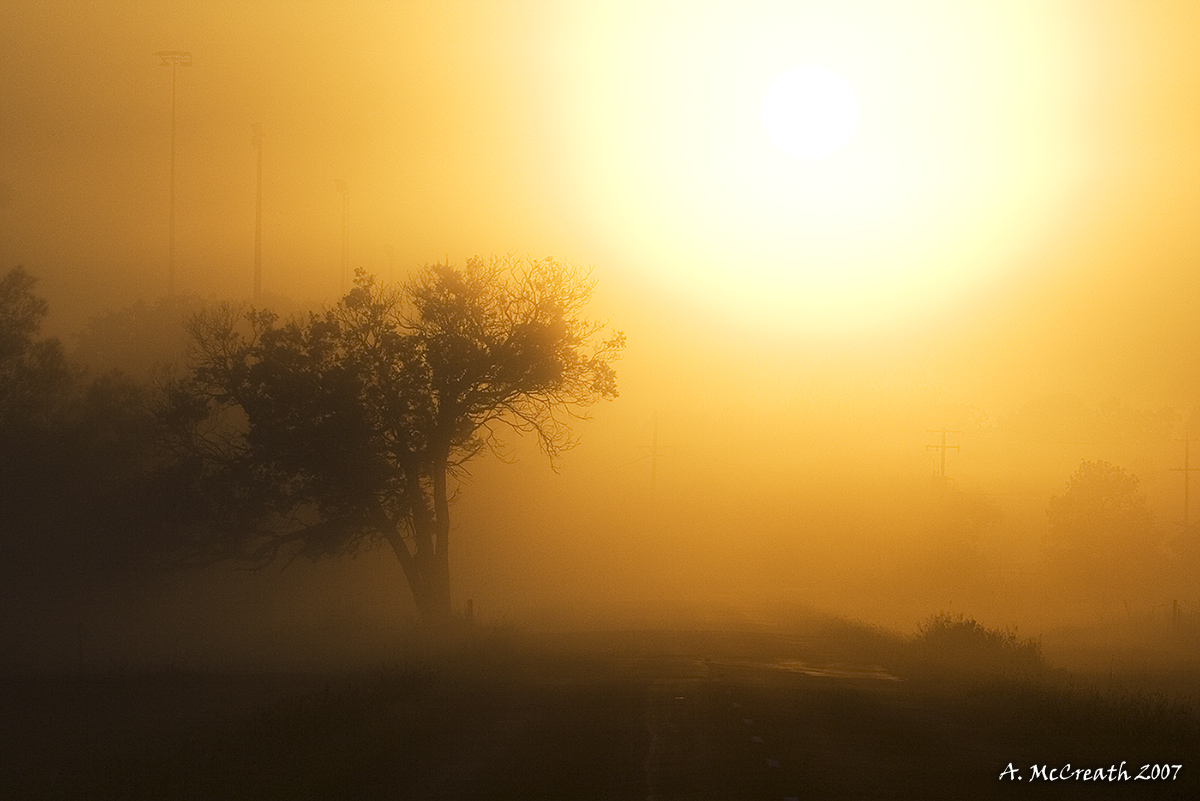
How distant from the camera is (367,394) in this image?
3978cm

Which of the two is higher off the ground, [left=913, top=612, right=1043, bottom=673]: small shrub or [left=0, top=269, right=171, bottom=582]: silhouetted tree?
[left=0, top=269, right=171, bottom=582]: silhouetted tree

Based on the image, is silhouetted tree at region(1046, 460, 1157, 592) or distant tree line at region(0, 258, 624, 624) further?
silhouetted tree at region(1046, 460, 1157, 592)

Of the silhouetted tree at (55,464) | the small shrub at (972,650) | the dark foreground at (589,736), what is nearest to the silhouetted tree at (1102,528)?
the small shrub at (972,650)

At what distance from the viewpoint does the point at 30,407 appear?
4625cm

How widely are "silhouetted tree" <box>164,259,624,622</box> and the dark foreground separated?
11.5m

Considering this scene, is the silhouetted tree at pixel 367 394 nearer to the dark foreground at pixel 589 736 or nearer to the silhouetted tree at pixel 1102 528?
the dark foreground at pixel 589 736

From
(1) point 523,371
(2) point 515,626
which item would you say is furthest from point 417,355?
(2) point 515,626

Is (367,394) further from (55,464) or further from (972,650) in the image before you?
(972,650)

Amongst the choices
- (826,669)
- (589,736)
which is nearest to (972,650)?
(826,669)

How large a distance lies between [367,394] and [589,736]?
2366cm

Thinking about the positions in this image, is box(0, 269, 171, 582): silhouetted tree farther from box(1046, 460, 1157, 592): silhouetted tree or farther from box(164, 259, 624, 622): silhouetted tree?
box(1046, 460, 1157, 592): silhouetted tree

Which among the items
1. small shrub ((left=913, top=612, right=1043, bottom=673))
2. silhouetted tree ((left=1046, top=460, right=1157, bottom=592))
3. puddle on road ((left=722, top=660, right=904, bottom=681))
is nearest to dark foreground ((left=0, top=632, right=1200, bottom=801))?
puddle on road ((left=722, top=660, right=904, bottom=681))

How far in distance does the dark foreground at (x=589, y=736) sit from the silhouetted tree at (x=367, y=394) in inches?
453

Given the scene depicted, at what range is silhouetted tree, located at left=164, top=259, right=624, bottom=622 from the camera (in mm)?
38844
